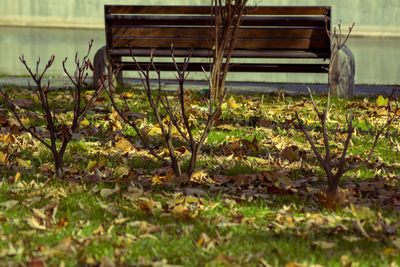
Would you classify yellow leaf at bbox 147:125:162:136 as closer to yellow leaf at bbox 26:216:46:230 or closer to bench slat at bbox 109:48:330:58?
bench slat at bbox 109:48:330:58

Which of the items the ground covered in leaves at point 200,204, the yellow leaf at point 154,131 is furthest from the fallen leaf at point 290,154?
the yellow leaf at point 154,131

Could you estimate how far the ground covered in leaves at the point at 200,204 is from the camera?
282 cm

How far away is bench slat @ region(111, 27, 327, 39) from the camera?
25.2 ft

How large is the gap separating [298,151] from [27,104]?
11.0 ft

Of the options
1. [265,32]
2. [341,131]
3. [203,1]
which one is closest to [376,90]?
[265,32]

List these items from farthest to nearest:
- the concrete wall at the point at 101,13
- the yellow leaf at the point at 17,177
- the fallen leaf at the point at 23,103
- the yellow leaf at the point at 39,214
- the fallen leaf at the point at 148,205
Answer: the concrete wall at the point at 101,13, the fallen leaf at the point at 23,103, the yellow leaf at the point at 17,177, the fallen leaf at the point at 148,205, the yellow leaf at the point at 39,214

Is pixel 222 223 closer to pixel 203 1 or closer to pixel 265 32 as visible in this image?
pixel 265 32

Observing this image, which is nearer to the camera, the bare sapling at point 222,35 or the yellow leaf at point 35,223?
the yellow leaf at point 35,223

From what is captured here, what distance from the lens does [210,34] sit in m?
7.64

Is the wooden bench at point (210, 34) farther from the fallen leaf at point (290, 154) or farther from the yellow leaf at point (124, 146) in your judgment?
the fallen leaf at point (290, 154)

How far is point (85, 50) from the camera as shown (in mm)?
14875

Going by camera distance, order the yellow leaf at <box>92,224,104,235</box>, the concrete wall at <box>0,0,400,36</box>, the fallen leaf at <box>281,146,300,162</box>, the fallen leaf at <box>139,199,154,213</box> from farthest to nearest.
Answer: the concrete wall at <box>0,0,400,36</box> < the fallen leaf at <box>281,146,300,162</box> < the fallen leaf at <box>139,199,154,213</box> < the yellow leaf at <box>92,224,104,235</box>

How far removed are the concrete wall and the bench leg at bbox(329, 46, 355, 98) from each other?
977cm

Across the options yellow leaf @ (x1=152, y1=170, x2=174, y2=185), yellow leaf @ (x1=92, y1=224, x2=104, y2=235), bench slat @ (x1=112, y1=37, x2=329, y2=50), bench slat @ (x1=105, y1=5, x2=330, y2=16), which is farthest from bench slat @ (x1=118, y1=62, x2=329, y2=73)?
yellow leaf @ (x1=92, y1=224, x2=104, y2=235)
